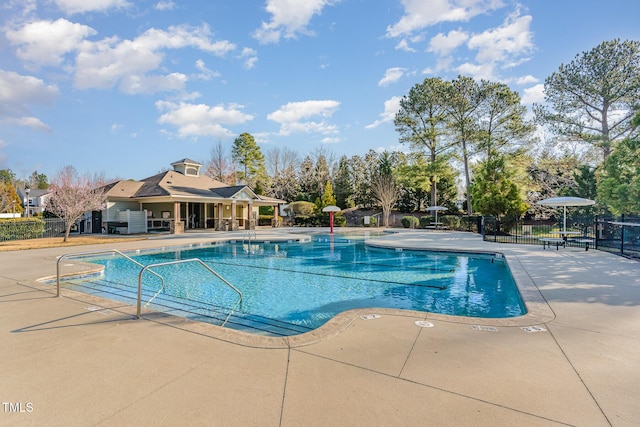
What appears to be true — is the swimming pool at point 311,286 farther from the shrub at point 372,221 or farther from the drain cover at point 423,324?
the shrub at point 372,221

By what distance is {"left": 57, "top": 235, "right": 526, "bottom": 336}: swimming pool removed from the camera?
20.2ft

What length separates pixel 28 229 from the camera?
17.2 m

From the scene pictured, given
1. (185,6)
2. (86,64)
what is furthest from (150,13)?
(86,64)

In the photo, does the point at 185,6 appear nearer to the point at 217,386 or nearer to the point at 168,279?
the point at 168,279

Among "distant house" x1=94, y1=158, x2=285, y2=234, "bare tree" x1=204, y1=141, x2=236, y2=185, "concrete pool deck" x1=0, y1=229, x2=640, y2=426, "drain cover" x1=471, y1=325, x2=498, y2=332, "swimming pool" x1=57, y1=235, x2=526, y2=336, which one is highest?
"bare tree" x1=204, y1=141, x2=236, y2=185

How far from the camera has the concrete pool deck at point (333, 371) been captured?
88.7 inches

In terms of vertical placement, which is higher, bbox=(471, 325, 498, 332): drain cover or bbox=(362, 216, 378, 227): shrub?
bbox=(362, 216, 378, 227): shrub

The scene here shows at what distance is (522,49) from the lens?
524 inches

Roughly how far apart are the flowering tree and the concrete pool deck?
44.5 feet

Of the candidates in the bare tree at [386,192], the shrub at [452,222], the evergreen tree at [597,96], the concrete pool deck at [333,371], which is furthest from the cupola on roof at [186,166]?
the evergreen tree at [597,96]

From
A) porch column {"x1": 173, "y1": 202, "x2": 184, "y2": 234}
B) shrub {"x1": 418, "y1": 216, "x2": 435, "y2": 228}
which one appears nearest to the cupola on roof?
porch column {"x1": 173, "y1": 202, "x2": 184, "y2": 234}

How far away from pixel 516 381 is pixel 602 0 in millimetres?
13994

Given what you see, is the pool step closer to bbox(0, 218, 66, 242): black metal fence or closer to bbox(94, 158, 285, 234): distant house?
bbox(0, 218, 66, 242): black metal fence

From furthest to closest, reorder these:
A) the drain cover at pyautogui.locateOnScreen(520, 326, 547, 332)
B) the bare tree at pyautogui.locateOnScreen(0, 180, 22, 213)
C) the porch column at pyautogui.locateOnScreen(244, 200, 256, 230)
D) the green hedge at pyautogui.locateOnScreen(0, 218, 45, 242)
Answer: the bare tree at pyautogui.locateOnScreen(0, 180, 22, 213), the porch column at pyautogui.locateOnScreen(244, 200, 256, 230), the green hedge at pyautogui.locateOnScreen(0, 218, 45, 242), the drain cover at pyautogui.locateOnScreen(520, 326, 547, 332)
